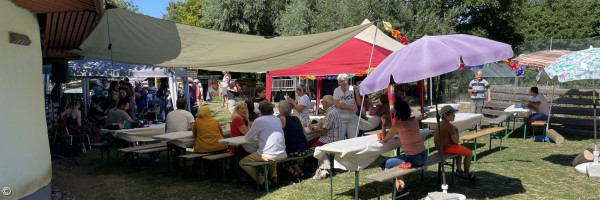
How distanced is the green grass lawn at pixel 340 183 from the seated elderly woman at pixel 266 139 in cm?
43

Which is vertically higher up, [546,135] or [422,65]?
[422,65]

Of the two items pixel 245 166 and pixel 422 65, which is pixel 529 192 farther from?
pixel 245 166

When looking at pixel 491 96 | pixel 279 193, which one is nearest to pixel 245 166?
pixel 279 193

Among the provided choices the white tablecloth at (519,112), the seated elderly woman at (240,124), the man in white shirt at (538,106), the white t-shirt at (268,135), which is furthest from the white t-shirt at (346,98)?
the man in white shirt at (538,106)

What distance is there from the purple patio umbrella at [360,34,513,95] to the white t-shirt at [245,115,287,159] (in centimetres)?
156

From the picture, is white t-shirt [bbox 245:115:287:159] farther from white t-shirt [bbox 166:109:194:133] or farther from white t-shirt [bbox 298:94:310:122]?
white t-shirt [bbox 298:94:310:122]

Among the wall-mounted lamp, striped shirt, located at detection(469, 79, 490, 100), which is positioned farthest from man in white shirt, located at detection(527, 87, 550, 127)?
the wall-mounted lamp

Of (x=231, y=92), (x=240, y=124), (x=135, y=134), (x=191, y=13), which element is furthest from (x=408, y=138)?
(x=191, y=13)

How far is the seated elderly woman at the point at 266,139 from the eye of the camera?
5.66 meters

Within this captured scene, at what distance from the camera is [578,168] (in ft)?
21.1

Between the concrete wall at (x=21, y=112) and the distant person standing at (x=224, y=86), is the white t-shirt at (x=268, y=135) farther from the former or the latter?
the distant person standing at (x=224, y=86)

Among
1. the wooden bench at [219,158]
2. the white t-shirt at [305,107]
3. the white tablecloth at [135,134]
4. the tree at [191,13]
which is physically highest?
the tree at [191,13]

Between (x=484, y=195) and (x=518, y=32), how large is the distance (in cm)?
2633

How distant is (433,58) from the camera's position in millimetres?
4117
